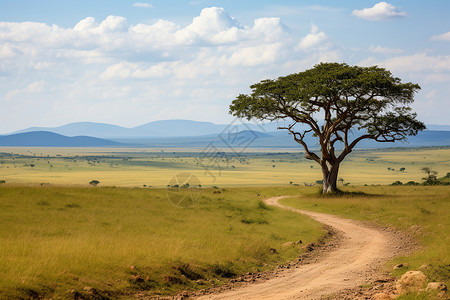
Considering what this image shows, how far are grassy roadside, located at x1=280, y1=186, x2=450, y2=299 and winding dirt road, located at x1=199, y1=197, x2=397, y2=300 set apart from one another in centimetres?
120

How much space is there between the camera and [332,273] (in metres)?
16.9

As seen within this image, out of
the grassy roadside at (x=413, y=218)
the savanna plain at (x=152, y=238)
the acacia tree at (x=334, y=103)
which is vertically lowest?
the grassy roadside at (x=413, y=218)

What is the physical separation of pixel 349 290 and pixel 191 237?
9.91 m

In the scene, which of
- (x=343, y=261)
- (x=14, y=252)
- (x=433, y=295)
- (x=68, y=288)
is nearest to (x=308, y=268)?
(x=343, y=261)

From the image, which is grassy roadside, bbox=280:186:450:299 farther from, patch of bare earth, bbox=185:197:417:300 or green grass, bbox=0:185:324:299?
green grass, bbox=0:185:324:299

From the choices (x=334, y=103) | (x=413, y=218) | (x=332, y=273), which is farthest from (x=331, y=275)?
(x=334, y=103)

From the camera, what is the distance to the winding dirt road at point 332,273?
14198 mm

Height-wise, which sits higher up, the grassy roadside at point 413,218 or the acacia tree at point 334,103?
the acacia tree at point 334,103

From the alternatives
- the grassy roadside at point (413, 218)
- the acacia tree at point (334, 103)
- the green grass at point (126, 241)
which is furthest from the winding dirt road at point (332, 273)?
the acacia tree at point (334, 103)

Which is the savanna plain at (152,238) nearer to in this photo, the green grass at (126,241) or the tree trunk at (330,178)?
the green grass at (126,241)

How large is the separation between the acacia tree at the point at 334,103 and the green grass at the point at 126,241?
45.1ft

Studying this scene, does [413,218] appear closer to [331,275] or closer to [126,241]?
[331,275]

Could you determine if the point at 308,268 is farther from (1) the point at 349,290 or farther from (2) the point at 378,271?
(1) the point at 349,290

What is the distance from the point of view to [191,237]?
2291 cm
